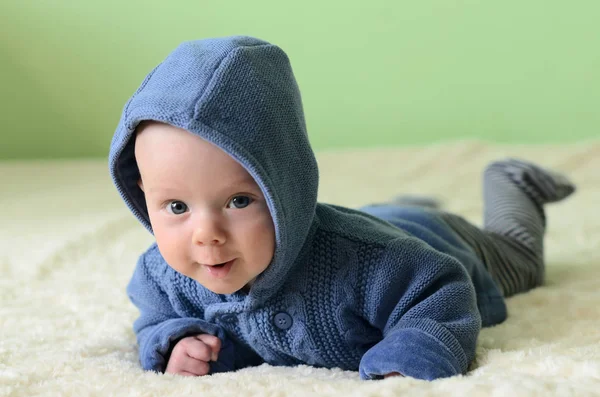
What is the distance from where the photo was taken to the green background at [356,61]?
247 centimetres

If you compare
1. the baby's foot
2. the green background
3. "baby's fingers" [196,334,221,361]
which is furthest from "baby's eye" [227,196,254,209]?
the green background

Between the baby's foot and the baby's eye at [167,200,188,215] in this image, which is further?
the baby's foot

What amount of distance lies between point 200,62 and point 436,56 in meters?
1.82

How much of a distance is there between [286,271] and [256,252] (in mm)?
Answer: 74

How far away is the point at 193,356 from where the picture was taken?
94cm

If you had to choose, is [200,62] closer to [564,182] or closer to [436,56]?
[564,182]

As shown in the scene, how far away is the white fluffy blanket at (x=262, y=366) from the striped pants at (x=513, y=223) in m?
0.05

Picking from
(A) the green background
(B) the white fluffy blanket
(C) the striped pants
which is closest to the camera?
(B) the white fluffy blanket

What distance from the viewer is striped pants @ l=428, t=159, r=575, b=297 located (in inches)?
48.8

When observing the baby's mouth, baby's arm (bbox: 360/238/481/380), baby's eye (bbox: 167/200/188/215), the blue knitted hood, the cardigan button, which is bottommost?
the cardigan button

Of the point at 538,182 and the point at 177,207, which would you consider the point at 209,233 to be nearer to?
the point at 177,207

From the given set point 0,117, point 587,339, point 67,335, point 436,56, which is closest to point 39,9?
point 0,117

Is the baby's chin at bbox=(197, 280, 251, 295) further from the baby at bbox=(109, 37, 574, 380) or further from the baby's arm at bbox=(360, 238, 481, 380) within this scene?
the baby's arm at bbox=(360, 238, 481, 380)

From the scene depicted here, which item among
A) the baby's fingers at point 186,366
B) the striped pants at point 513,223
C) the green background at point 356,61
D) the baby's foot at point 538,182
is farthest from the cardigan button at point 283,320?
the green background at point 356,61
